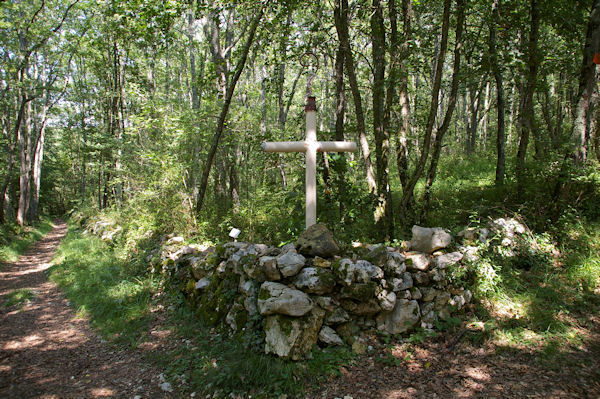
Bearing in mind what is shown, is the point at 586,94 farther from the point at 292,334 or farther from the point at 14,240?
the point at 14,240

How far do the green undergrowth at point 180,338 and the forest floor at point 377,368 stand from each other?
0.13 m

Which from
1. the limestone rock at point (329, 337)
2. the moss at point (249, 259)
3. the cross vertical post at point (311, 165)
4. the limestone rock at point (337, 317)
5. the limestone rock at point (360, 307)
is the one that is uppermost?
the cross vertical post at point (311, 165)

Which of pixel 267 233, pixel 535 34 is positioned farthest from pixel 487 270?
pixel 535 34

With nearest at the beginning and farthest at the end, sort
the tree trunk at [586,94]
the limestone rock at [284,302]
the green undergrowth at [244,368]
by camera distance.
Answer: the green undergrowth at [244,368], the limestone rock at [284,302], the tree trunk at [586,94]

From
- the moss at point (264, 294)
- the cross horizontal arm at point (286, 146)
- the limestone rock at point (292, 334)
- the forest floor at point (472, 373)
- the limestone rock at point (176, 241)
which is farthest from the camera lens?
the limestone rock at point (176, 241)

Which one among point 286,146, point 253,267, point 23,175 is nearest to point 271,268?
point 253,267

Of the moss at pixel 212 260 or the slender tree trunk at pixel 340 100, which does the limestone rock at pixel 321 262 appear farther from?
the slender tree trunk at pixel 340 100

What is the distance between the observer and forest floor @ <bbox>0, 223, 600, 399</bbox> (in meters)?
2.80

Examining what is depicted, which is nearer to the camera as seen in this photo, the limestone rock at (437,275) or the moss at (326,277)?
the moss at (326,277)

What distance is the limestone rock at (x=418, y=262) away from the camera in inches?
152

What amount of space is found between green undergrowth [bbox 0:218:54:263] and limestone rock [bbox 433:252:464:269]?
11745mm

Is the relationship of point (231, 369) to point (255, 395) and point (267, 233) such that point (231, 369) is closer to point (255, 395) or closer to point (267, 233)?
point (255, 395)

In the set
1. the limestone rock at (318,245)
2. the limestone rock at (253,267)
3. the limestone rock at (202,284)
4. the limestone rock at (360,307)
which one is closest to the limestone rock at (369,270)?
the limestone rock at (360,307)

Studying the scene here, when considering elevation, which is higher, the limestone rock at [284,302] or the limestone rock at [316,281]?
the limestone rock at [316,281]
